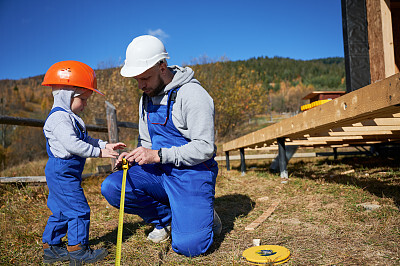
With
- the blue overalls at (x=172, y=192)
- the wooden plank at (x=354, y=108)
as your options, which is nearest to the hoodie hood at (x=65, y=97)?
the blue overalls at (x=172, y=192)

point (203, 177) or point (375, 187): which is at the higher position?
point (203, 177)

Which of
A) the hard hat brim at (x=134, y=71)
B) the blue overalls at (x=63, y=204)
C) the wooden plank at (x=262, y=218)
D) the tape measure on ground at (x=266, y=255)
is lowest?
the wooden plank at (x=262, y=218)

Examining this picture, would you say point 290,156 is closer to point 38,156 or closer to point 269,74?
point 38,156

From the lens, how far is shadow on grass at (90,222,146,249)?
2.46 m

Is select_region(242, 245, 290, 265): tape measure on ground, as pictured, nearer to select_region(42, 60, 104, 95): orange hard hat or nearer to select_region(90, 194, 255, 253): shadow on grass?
select_region(90, 194, 255, 253): shadow on grass

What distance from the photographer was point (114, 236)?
2645mm

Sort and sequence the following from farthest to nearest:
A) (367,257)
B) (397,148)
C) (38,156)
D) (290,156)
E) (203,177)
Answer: (38,156) < (290,156) < (397,148) < (203,177) < (367,257)

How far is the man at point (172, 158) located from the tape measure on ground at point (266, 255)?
0.32 meters

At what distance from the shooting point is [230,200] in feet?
12.4

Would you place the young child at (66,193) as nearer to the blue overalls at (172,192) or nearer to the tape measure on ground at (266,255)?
the blue overalls at (172,192)

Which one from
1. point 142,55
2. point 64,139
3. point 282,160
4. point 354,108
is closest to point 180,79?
point 142,55

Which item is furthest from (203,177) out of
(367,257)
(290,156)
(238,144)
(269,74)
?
(269,74)

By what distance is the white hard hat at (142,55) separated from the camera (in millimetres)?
2236

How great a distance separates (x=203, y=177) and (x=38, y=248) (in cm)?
153
